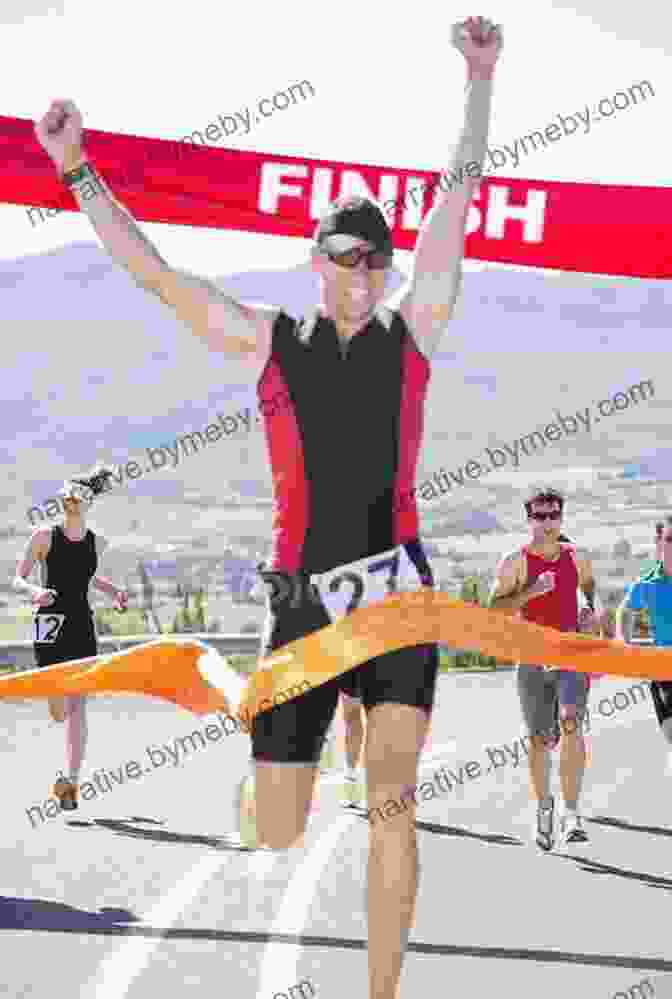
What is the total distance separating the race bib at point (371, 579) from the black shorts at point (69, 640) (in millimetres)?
6670

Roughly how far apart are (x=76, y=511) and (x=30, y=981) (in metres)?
5.12

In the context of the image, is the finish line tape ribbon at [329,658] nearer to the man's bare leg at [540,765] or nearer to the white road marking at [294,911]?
the white road marking at [294,911]

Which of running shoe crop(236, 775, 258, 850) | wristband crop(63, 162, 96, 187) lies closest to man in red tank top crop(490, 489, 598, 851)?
running shoe crop(236, 775, 258, 850)

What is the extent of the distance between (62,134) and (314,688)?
5.48ft

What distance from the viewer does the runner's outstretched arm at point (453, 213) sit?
20.9ft

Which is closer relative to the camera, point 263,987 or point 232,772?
point 263,987

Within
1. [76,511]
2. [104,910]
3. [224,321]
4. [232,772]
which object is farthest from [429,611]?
[232,772]

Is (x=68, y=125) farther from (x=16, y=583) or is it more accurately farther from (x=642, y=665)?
(x=16, y=583)

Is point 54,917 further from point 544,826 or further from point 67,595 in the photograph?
point 67,595

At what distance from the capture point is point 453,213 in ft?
21.0

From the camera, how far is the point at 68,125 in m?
6.16

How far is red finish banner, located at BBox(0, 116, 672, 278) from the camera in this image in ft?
34.9

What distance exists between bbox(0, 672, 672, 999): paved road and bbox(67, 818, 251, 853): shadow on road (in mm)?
32

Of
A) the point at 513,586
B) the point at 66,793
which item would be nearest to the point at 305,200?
the point at 513,586
